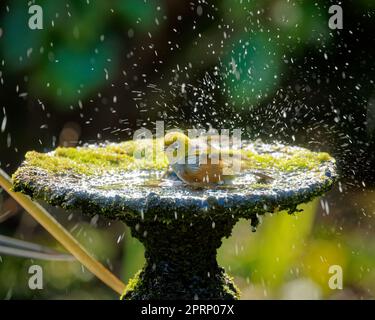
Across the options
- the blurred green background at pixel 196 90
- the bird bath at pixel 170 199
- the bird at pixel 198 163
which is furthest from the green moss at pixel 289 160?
the blurred green background at pixel 196 90

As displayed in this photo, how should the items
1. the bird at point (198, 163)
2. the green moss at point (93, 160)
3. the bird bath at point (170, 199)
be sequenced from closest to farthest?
the bird bath at point (170, 199)
the bird at point (198, 163)
the green moss at point (93, 160)

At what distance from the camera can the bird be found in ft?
6.10

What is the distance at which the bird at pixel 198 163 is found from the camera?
1.86 metres

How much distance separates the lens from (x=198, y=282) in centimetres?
190

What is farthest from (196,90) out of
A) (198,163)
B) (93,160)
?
(198,163)

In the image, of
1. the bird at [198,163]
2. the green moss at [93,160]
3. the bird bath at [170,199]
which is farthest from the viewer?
the green moss at [93,160]

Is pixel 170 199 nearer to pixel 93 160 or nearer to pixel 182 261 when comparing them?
pixel 182 261

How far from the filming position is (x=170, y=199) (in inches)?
60.6

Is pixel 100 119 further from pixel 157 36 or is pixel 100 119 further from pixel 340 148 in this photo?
pixel 340 148

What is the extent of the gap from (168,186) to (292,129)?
6.98 feet

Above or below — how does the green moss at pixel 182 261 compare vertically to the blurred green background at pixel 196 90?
below

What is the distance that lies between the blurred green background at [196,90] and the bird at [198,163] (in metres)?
1.30

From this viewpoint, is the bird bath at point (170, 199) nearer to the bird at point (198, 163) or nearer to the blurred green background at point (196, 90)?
the bird at point (198, 163)

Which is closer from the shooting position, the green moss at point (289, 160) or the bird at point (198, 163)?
the bird at point (198, 163)
